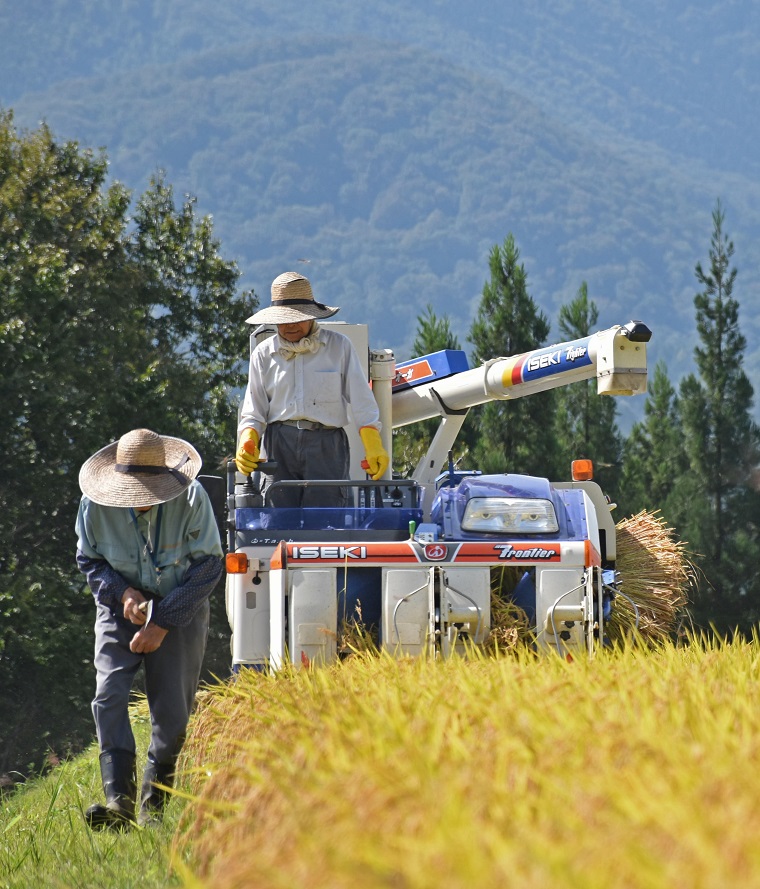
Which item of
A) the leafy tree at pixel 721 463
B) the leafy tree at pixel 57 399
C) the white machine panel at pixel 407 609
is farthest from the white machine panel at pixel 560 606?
the leafy tree at pixel 721 463

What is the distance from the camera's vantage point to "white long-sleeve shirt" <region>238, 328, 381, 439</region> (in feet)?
29.6

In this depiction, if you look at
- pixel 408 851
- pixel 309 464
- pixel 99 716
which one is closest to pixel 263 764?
pixel 408 851

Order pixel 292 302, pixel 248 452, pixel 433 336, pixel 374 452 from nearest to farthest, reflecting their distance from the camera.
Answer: pixel 248 452 < pixel 374 452 < pixel 292 302 < pixel 433 336

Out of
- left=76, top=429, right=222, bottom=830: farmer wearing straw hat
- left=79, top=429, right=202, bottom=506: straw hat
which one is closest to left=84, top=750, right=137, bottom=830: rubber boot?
left=76, top=429, right=222, bottom=830: farmer wearing straw hat

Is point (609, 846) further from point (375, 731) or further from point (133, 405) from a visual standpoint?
point (133, 405)

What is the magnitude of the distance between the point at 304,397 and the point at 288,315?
0.48m

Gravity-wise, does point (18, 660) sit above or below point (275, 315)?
below

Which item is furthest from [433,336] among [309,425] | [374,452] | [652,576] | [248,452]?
[248,452]

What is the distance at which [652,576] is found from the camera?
1038cm

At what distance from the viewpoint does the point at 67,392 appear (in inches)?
951

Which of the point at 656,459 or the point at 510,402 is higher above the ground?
the point at 510,402

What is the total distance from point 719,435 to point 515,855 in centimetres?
2597

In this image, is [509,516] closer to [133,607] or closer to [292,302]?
[292,302]

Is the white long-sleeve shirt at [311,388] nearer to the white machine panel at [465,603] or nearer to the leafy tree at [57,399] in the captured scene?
the white machine panel at [465,603]
